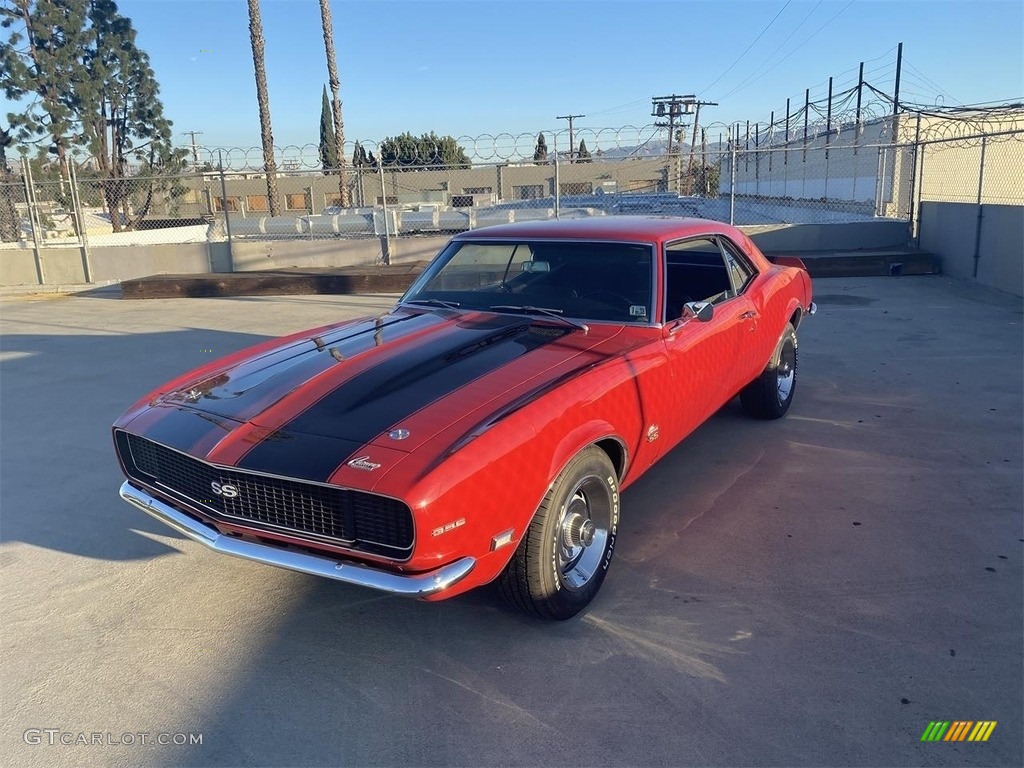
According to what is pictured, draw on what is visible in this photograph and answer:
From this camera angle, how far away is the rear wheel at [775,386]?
5430 mm

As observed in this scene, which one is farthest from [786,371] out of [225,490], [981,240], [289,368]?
[981,240]

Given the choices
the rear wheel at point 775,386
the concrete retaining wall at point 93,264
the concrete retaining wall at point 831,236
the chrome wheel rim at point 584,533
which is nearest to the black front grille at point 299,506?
the chrome wheel rim at point 584,533

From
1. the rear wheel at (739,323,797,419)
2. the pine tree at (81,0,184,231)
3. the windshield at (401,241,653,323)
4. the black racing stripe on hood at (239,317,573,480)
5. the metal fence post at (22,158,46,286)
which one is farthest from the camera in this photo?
the pine tree at (81,0,184,231)

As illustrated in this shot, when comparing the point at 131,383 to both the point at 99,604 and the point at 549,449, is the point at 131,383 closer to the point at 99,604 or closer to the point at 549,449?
the point at 99,604

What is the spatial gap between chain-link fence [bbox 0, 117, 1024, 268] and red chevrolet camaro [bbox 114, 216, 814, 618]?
785cm

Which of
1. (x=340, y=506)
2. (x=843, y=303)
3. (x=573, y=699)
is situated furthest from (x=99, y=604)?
(x=843, y=303)

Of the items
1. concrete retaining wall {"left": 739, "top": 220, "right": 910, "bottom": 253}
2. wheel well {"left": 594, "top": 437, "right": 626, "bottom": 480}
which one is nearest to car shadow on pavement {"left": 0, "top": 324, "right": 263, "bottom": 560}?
wheel well {"left": 594, "top": 437, "right": 626, "bottom": 480}

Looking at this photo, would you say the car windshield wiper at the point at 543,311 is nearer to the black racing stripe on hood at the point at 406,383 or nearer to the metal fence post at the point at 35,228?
the black racing stripe on hood at the point at 406,383

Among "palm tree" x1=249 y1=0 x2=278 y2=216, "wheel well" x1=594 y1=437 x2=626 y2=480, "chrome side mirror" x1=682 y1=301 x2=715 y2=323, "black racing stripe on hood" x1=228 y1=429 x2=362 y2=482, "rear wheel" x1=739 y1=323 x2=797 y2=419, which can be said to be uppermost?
"palm tree" x1=249 y1=0 x2=278 y2=216

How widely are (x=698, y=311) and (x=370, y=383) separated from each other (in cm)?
177

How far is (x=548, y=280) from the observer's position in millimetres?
4270

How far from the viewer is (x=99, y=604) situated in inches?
135

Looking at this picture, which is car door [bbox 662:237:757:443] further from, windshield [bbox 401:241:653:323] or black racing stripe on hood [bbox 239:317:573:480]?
black racing stripe on hood [bbox 239:317:573:480]

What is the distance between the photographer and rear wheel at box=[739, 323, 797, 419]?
17.8 ft
